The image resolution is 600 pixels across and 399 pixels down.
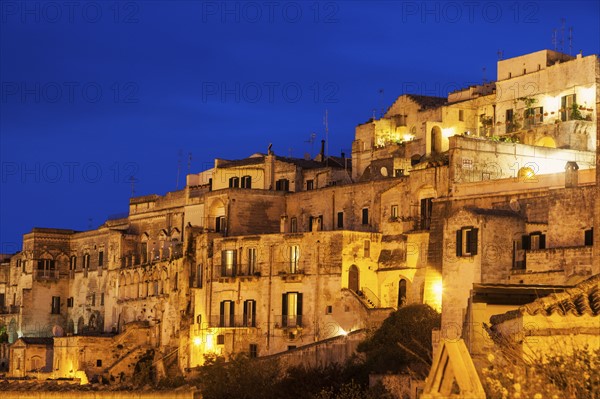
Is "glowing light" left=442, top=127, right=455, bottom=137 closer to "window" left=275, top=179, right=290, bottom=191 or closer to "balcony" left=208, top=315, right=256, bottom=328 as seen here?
"window" left=275, top=179, right=290, bottom=191

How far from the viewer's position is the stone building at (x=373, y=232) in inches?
1551

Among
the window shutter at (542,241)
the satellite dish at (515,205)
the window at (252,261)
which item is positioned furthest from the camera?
the window at (252,261)

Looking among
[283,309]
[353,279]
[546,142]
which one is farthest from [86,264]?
[546,142]

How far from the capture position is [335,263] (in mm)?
49719

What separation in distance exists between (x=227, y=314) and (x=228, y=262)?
224 cm

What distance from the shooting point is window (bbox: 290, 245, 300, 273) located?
51062 millimetres

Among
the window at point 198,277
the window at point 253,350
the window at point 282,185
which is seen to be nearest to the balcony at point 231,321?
the window at point 253,350

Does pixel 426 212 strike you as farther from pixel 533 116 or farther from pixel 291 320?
pixel 533 116

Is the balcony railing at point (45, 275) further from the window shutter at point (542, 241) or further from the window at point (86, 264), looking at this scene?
the window shutter at point (542, 241)

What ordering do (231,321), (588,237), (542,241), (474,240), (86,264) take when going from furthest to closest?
(86,264)
(231,321)
(542,241)
(474,240)
(588,237)

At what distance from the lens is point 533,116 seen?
55.3 meters

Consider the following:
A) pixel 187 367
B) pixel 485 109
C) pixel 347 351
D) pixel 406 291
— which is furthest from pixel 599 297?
pixel 485 109

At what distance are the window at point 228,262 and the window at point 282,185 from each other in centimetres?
960

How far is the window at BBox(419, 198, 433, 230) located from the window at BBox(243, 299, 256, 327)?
8.31 metres
